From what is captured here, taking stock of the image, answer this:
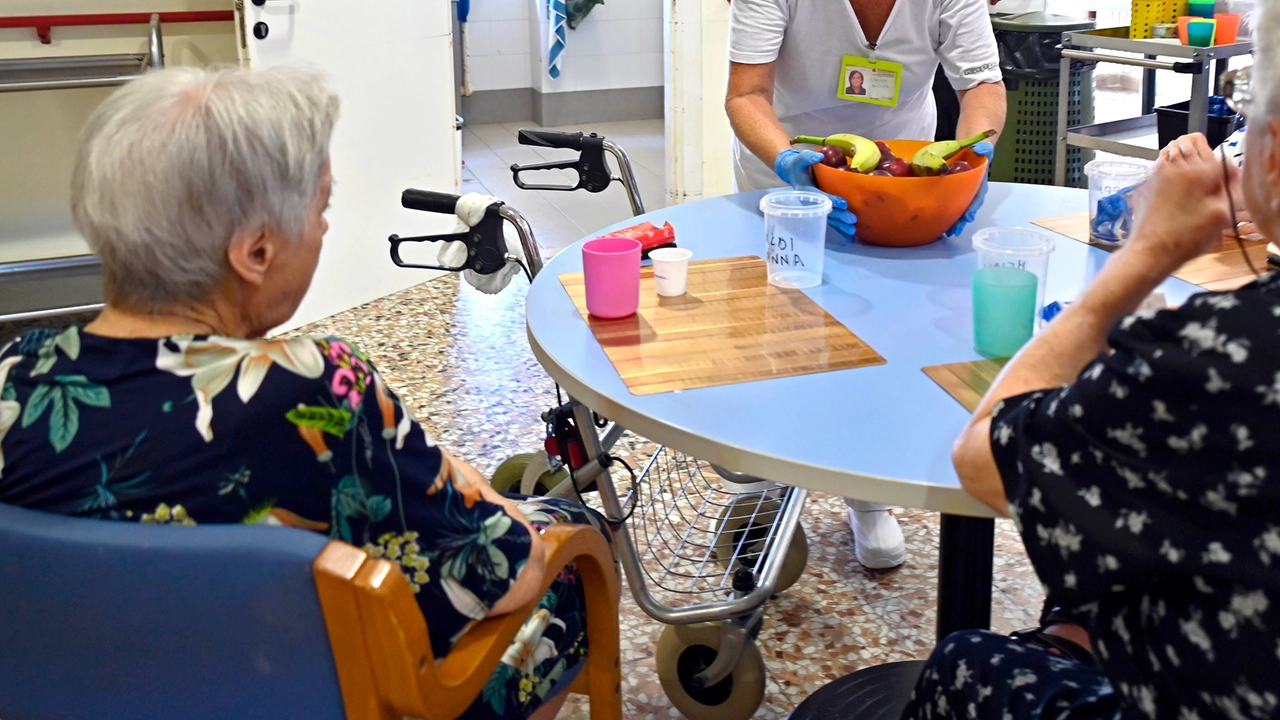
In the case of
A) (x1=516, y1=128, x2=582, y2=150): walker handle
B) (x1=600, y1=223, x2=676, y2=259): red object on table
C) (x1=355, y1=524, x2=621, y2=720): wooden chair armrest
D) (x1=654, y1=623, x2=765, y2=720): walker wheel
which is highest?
(x1=516, y1=128, x2=582, y2=150): walker handle

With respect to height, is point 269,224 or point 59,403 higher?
point 269,224

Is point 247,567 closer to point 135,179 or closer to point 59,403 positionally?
point 59,403

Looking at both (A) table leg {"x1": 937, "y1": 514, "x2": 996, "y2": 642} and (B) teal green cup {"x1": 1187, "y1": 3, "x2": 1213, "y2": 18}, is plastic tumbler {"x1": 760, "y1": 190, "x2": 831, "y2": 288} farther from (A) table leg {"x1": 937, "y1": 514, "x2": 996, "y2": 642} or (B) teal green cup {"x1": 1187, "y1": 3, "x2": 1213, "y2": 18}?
(B) teal green cup {"x1": 1187, "y1": 3, "x2": 1213, "y2": 18}

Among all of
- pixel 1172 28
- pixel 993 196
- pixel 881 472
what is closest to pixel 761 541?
pixel 993 196

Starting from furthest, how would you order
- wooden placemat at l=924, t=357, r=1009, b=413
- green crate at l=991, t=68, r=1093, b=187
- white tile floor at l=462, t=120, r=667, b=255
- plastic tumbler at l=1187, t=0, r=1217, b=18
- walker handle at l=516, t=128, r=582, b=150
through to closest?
white tile floor at l=462, t=120, r=667, b=255, green crate at l=991, t=68, r=1093, b=187, plastic tumbler at l=1187, t=0, r=1217, b=18, walker handle at l=516, t=128, r=582, b=150, wooden placemat at l=924, t=357, r=1009, b=413

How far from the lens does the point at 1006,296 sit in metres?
1.37

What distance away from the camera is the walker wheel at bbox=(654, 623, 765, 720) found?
1886 mm

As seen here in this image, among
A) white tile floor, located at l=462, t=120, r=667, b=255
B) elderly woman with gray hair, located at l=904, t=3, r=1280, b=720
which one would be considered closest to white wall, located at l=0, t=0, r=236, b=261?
white tile floor, located at l=462, t=120, r=667, b=255

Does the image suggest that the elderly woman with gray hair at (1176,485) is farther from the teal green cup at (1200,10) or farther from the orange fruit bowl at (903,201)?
the teal green cup at (1200,10)

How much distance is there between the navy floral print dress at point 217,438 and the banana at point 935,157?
3.32 feet

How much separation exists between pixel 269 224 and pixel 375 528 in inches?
12.4

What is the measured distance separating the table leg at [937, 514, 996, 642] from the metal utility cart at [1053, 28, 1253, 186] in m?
2.64

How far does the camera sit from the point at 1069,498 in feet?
2.86

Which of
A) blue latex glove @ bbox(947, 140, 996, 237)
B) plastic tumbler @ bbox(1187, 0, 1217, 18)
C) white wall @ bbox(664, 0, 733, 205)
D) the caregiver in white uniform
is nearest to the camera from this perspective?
blue latex glove @ bbox(947, 140, 996, 237)
